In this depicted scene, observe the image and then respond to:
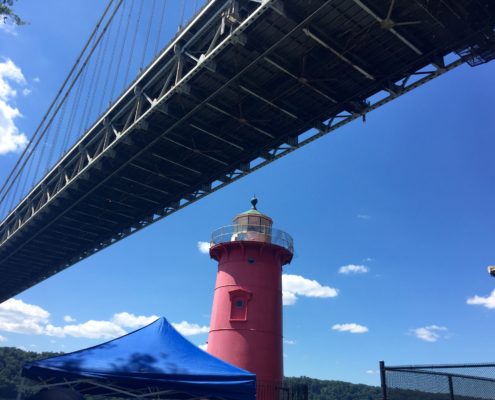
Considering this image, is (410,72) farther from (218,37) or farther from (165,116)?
(165,116)

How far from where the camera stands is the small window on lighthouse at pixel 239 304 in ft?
63.2

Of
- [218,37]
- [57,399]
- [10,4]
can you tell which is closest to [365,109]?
[218,37]

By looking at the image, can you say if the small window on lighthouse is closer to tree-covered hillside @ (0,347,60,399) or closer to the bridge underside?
the bridge underside

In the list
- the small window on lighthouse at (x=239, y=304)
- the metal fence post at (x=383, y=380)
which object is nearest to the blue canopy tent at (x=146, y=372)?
the metal fence post at (x=383, y=380)

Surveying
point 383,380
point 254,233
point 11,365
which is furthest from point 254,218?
point 11,365

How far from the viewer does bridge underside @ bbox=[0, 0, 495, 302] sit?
12.1 metres

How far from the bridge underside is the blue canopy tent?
8425mm

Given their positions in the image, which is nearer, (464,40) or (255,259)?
(464,40)

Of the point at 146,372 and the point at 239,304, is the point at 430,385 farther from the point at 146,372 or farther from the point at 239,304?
the point at 239,304

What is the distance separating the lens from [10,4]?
10984 mm

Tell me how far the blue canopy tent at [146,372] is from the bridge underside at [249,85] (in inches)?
332

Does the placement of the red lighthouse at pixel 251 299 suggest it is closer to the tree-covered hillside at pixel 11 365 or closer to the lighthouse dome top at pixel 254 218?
the lighthouse dome top at pixel 254 218

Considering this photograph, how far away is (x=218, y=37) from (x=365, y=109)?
5.59m

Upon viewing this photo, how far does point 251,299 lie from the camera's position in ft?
64.1
